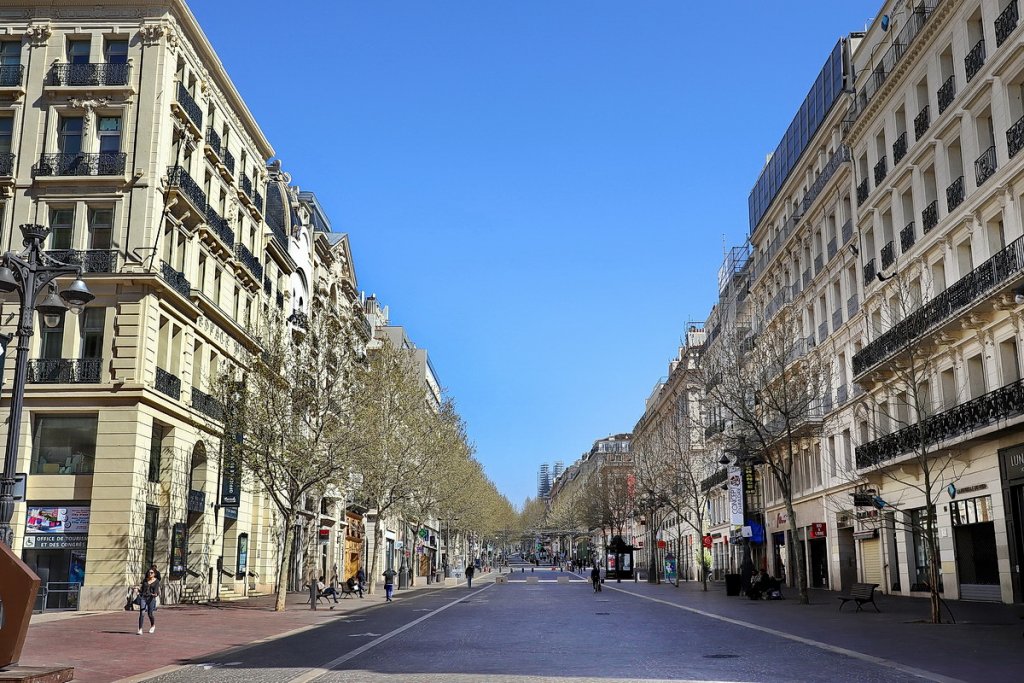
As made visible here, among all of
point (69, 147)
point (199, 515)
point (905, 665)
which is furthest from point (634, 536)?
point (905, 665)

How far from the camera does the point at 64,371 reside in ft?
109

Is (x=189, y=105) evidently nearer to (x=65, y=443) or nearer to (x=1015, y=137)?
(x=65, y=443)

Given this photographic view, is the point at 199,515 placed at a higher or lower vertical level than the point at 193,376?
lower

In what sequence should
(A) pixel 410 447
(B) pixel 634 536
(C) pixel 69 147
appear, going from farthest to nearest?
(B) pixel 634 536 → (A) pixel 410 447 → (C) pixel 69 147


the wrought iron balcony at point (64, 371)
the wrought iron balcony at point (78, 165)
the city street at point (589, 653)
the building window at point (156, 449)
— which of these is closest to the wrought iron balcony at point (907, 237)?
the city street at point (589, 653)

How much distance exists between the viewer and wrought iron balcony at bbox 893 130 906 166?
36.0m

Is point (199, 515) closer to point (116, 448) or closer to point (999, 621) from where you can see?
point (116, 448)

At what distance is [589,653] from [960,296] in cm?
1900

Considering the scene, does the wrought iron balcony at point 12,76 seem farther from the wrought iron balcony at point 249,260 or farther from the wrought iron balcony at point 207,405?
the wrought iron balcony at point 207,405

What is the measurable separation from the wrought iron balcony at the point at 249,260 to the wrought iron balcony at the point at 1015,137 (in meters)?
30.4

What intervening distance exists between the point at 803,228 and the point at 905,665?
38324 millimetres

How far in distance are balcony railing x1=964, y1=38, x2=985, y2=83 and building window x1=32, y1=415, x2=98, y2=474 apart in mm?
30045

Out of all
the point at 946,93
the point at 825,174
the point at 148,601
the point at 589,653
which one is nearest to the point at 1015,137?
the point at 946,93

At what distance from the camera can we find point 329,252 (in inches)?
2429
